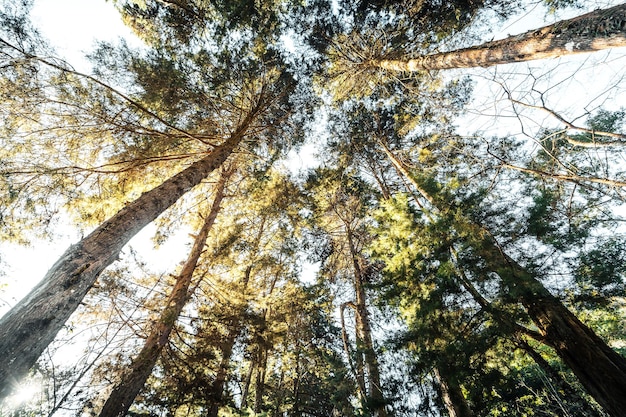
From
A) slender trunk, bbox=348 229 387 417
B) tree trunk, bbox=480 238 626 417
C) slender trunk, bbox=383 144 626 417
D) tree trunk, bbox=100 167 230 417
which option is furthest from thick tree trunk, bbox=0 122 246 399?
tree trunk, bbox=480 238 626 417

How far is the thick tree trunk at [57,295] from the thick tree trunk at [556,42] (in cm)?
624

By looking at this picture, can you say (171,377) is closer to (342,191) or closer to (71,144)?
(71,144)

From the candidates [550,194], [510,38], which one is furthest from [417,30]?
[550,194]

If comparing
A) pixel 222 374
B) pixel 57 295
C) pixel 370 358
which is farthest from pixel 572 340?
pixel 222 374

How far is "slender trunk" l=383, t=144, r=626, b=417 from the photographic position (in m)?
3.16

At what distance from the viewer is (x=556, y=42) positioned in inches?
131

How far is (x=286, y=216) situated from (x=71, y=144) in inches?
254

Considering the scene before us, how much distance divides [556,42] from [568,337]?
4150 millimetres

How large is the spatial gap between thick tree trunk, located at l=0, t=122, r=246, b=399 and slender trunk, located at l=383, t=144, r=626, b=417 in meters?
5.29

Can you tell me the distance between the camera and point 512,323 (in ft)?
12.8

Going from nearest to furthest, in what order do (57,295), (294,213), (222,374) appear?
(57,295) → (222,374) → (294,213)

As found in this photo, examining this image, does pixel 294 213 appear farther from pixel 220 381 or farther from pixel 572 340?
pixel 572 340

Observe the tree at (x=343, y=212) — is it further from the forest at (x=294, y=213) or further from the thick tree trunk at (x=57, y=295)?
the thick tree trunk at (x=57, y=295)

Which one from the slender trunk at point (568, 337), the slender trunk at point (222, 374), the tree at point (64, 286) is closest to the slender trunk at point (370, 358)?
the slender trunk at point (568, 337)
